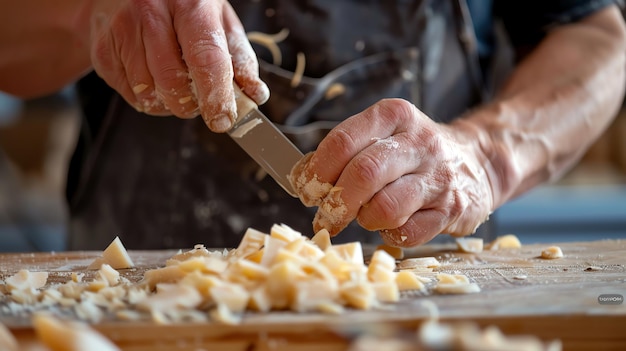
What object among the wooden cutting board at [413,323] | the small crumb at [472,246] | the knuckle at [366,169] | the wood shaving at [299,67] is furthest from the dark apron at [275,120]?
the wooden cutting board at [413,323]

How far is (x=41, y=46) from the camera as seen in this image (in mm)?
1691

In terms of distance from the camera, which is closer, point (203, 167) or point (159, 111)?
point (159, 111)

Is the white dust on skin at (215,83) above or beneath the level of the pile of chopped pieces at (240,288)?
above

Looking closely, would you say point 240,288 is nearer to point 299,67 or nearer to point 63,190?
point 299,67

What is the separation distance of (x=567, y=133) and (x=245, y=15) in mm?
844

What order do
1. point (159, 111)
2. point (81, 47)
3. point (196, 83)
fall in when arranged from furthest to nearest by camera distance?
point (81, 47), point (159, 111), point (196, 83)

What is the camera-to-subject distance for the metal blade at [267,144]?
1252 mm

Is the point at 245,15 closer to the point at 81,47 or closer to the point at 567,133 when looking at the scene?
the point at 81,47

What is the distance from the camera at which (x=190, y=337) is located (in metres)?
0.85

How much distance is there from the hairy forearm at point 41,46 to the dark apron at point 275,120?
154 millimetres

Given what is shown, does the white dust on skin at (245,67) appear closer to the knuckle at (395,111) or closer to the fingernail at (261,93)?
the fingernail at (261,93)

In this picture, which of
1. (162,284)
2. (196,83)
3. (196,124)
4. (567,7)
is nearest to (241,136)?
(196,83)

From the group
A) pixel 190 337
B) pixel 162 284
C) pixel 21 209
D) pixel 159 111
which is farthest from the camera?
pixel 21 209

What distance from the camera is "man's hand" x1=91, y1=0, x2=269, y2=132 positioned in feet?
3.94
